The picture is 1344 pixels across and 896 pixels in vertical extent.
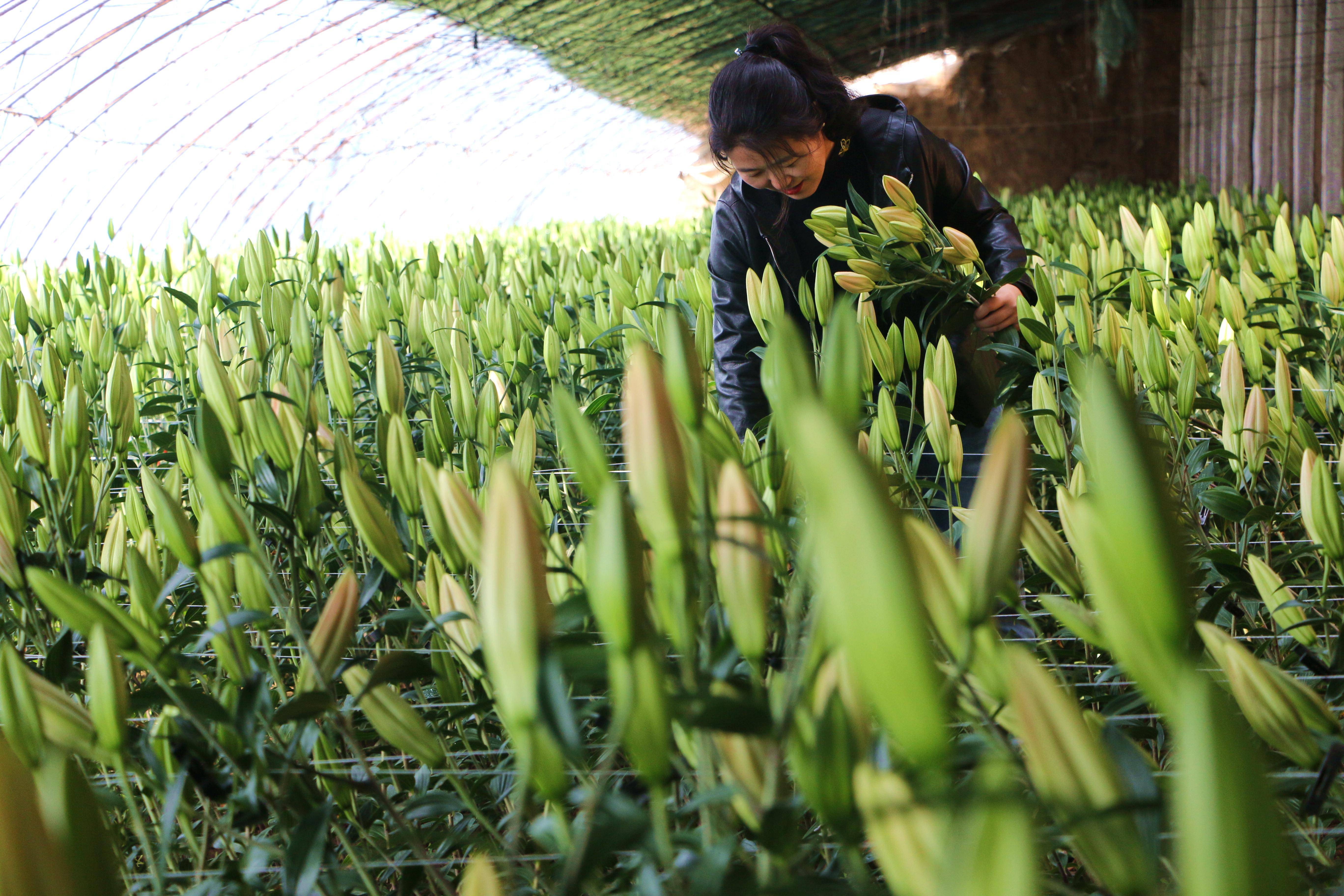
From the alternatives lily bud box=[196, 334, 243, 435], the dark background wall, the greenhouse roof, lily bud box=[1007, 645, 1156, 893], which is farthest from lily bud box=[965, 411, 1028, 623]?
the dark background wall

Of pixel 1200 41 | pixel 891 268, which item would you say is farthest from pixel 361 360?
pixel 1200 41

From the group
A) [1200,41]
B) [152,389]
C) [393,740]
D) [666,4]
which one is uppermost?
[666,4]

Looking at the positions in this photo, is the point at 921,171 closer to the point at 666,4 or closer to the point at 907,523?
the point at 907,523

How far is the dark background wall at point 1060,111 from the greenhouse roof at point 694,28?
1.37 feet

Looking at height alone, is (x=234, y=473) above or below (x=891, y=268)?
below

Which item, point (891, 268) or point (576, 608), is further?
point (891, 268)

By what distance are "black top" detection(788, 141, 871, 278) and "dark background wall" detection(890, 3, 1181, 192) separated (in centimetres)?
1055

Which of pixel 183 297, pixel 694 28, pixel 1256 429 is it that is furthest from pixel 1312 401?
pixel 694 28

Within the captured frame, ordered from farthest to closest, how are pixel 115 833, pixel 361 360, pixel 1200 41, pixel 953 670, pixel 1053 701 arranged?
pixel 1200 41 → pixel 361 360 → pixel 115 833 → pixel 953 670 → pixel 1053 701

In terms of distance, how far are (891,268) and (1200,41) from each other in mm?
7837

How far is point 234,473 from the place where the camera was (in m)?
0.82

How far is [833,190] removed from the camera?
60.3 inches

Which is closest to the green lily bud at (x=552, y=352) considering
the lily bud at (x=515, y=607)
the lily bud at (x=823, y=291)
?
the lily bud at (x=823, y=291)

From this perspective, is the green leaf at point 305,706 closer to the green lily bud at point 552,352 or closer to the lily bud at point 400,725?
the lily bud at point 400,725
